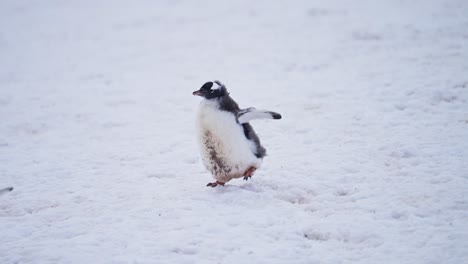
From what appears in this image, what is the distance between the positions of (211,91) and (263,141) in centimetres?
239

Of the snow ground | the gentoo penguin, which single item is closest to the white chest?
the gentoo penguin

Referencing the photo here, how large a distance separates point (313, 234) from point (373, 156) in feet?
6.99

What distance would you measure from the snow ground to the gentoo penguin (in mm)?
366

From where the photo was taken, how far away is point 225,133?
4.89 m

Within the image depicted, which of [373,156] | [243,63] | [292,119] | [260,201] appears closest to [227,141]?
[260,201]

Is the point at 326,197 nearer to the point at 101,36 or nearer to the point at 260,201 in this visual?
the point at 260,201

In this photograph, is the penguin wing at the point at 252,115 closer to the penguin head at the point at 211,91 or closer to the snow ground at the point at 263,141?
the penguin head at the point at 211,91

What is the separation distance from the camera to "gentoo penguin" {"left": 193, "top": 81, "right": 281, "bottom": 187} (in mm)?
4895

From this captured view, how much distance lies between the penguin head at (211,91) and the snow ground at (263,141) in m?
1.15

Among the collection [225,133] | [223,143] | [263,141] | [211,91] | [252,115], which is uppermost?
[211,91]

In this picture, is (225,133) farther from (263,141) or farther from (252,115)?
(263,141)

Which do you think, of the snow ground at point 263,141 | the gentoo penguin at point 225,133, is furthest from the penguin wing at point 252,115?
the snow ground at point 263,141

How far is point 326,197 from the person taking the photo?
5012 mm

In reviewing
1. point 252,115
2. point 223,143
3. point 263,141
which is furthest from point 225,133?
point 263,141
